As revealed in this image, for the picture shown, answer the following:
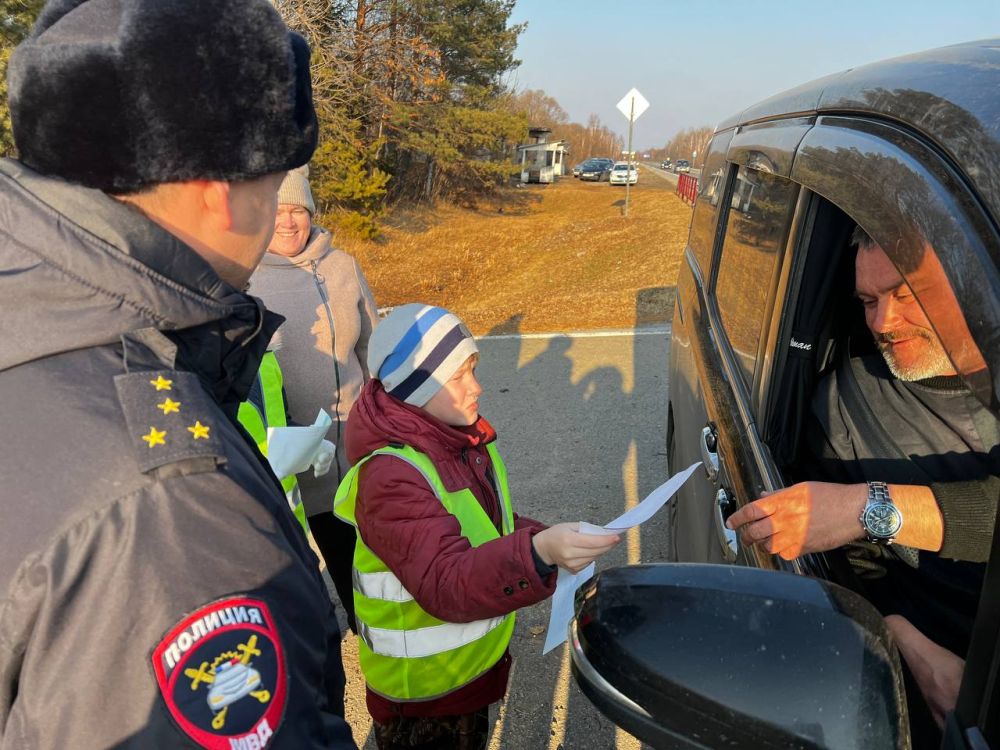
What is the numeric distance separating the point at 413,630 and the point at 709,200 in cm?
214

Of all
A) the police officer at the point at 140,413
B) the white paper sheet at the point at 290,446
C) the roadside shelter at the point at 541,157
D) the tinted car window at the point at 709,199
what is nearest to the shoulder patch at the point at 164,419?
the police officer at the point at 140,413

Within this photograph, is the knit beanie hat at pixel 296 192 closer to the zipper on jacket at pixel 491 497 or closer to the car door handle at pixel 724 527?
the zipper on jacket at pixel 491 497

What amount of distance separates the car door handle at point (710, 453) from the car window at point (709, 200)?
93 cm

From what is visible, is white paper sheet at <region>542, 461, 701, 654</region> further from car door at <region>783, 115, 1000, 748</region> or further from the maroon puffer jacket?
car door at <region>783, 115, 1000, 748</region>

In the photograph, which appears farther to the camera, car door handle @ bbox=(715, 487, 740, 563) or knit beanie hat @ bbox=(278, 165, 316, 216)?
knit beanie hat @ bbox=(278, 165, 316, 216)

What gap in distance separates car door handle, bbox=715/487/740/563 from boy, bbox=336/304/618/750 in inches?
16.5

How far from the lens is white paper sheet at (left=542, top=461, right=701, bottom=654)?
4.15 ft

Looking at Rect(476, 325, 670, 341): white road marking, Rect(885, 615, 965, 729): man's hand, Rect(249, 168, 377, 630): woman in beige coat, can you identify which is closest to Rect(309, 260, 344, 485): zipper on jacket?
Rect(249, 168, 377, 630): woman in beige coat

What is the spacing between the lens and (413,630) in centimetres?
172

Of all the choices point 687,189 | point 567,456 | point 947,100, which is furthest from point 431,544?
point 687,189

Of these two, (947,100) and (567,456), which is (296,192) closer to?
(947,100)

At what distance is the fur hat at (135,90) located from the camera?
0.83 metres

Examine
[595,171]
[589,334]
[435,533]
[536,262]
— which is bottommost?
[536,262]

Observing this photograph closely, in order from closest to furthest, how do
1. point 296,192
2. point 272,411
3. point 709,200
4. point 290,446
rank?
1. point 290,446
2. point 272,411
3. point 296,192
4. point 709,200
